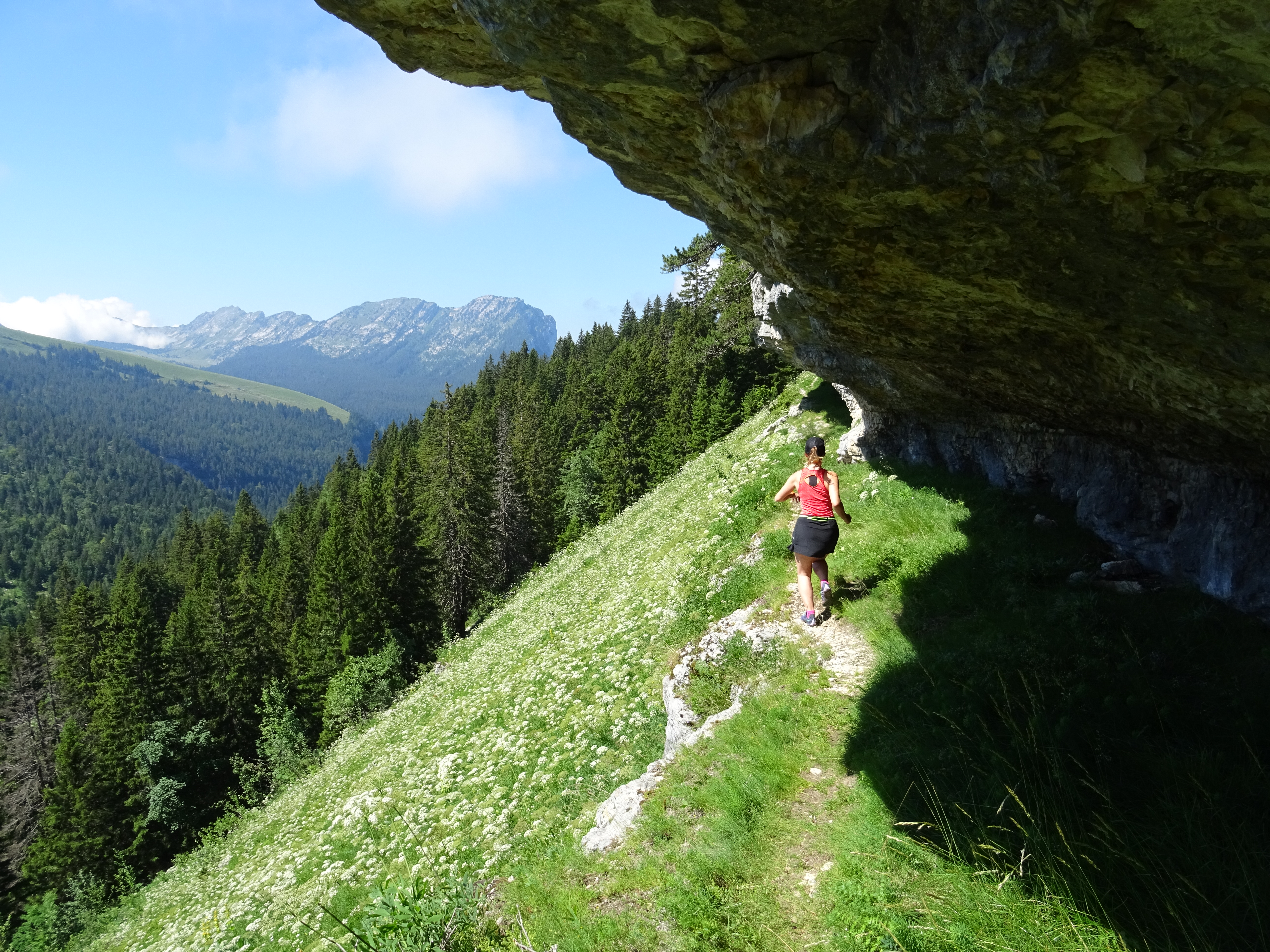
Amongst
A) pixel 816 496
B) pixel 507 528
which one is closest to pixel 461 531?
pixel 507 528

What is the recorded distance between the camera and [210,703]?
50.8 metres

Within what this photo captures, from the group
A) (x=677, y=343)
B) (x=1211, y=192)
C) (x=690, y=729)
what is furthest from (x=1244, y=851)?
(x=677, y=343)

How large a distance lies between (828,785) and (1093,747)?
7.79ft

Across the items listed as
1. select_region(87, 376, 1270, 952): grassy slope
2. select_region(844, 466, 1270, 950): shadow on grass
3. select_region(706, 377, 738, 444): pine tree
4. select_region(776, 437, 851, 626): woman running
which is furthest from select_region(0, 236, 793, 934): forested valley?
select_region(844, 466, 1270, 950): shadow on grass

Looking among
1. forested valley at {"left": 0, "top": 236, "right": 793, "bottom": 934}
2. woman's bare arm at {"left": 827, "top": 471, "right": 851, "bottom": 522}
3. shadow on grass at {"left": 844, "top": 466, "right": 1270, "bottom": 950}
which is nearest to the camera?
→ shadow on grass at {"left": 844, "top": 466, "right": 1270, "bottom": 950}

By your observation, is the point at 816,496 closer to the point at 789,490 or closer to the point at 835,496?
the point at 835,496

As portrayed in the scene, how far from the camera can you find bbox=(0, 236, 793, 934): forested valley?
135ft

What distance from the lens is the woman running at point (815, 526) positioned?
30.9 feet

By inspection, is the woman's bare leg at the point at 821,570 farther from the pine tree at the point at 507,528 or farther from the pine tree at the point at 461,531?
the pine tree at the point at 507,528

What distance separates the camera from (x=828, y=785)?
6.54 m

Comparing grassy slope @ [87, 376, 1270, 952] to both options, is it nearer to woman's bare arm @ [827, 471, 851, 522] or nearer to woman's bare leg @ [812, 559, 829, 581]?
woman's bare leg @ [812, 559, 829, 581]

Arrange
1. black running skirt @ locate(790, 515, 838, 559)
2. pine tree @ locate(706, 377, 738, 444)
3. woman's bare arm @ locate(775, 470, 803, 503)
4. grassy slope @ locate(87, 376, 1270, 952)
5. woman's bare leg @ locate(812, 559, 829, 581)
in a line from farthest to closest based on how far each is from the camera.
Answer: pine tree @ locate(706, 377, 738, 444) → woman's bare arm @ locate(775, 470, 803, 503) → woman's bare leg @ locate(812, 559, 829, 581) → black running skirt @ locate(790, 515, 838, 559) → grassy slope @ locate(87, 376, 1270, 952)

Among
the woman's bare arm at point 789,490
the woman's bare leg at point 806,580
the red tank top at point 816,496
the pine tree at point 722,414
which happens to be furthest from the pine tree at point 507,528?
the red tank top at point 816,496

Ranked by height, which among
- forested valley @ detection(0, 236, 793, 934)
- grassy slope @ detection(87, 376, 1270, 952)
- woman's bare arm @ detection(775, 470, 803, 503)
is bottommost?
forested valley @ detection(0, 236, 793, 934)
